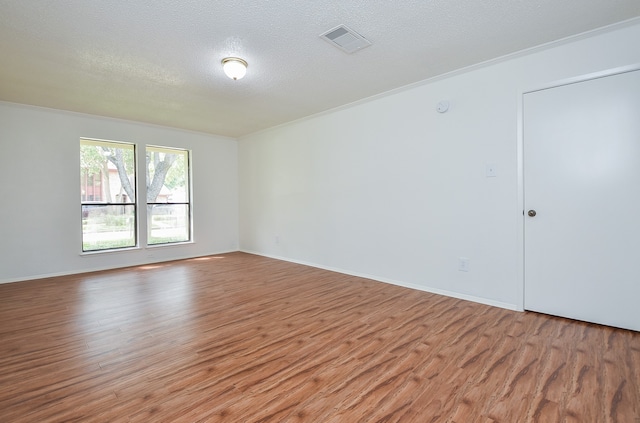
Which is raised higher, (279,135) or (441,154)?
(279,135)

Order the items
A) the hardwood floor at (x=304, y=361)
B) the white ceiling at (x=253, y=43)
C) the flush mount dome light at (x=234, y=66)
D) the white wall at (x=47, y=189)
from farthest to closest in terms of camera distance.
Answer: the white wall at (x=47, y=189) → the flush mount dome light at (x=234, y=66) → the white ceiling at (x=253, y=43) → the hardwood floor at (x=304, y=361)

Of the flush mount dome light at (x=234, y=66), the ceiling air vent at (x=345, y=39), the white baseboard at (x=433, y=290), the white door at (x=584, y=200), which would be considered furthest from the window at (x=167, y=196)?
the white door at (x=584, y=200)

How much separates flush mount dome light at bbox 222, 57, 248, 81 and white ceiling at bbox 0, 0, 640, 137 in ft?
0.21

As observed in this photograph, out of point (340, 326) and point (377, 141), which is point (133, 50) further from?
point (340, 326)

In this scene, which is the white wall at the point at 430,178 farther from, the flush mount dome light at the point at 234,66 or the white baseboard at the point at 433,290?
the flush mount dome light at the point at 234,66

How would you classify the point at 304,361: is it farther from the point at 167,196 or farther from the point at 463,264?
the point at 167,196

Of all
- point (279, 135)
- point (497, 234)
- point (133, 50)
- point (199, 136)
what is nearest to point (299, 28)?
point (133, 50)

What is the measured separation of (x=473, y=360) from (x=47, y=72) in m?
4.88

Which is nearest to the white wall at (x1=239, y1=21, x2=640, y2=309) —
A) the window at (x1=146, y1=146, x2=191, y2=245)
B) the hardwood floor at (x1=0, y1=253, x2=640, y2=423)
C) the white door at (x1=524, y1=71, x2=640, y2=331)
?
the white door at (x1=524, y1=71, x2=640, y2=331)

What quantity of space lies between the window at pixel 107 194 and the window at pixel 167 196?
290 millimetres

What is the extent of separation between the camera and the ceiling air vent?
98.7 inches

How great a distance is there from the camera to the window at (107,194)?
493 cm

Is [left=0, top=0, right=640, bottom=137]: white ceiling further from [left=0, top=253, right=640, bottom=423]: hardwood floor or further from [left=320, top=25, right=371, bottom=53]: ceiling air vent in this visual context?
[left=0, top=253, right=640, bottom=423]: hardwood floor

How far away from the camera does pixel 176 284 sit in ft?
13.3
